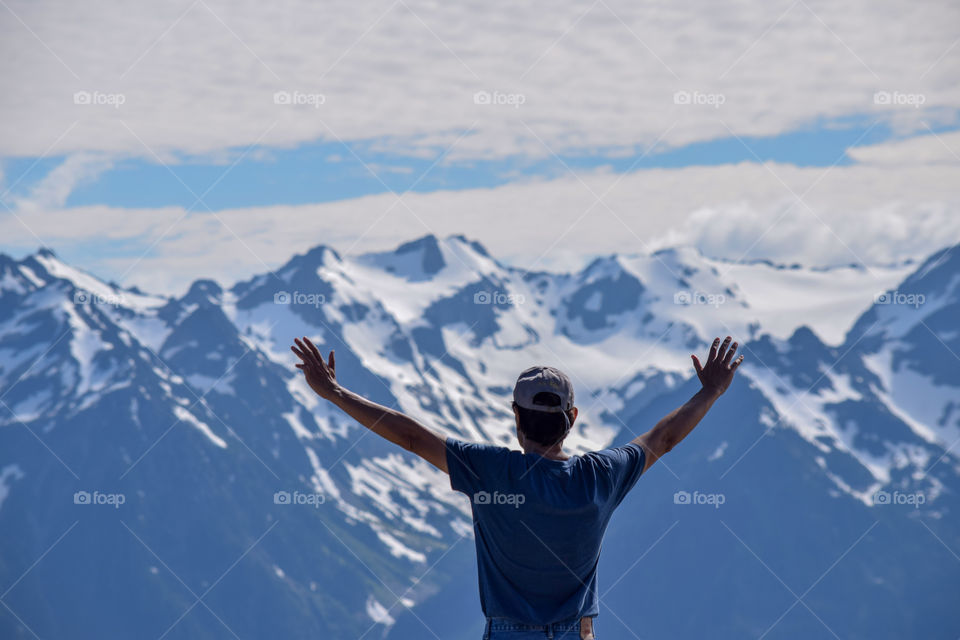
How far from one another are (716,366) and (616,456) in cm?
143

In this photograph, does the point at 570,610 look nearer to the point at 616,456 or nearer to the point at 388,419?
the point at 616,456

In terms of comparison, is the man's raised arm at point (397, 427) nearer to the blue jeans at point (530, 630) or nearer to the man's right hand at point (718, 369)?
the blue jeans at point (530, 630)

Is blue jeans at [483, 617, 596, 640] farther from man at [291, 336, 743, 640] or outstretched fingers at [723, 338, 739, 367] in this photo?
outstretched fingers at [723, 338, 739, 367]

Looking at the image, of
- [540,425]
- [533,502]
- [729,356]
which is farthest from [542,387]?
[729,356]

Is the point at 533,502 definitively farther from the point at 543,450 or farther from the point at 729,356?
the point at 729,356

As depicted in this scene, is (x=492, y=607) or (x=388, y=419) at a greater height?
(x=388, y=419)

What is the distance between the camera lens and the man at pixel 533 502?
6.97 meters

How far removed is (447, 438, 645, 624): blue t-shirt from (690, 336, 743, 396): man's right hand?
4.28 feet

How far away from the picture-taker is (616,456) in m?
7.27

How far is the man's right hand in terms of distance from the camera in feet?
26.5

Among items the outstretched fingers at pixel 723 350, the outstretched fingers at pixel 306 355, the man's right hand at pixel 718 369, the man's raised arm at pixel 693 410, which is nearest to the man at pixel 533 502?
the man's raised arm at pixel 693 410

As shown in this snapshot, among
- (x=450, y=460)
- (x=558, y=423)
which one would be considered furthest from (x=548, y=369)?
(x=450, y=460)

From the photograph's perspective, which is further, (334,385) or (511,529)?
(334,385)

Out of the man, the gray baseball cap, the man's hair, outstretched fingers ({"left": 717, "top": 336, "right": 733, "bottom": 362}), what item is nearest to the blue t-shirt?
the man
